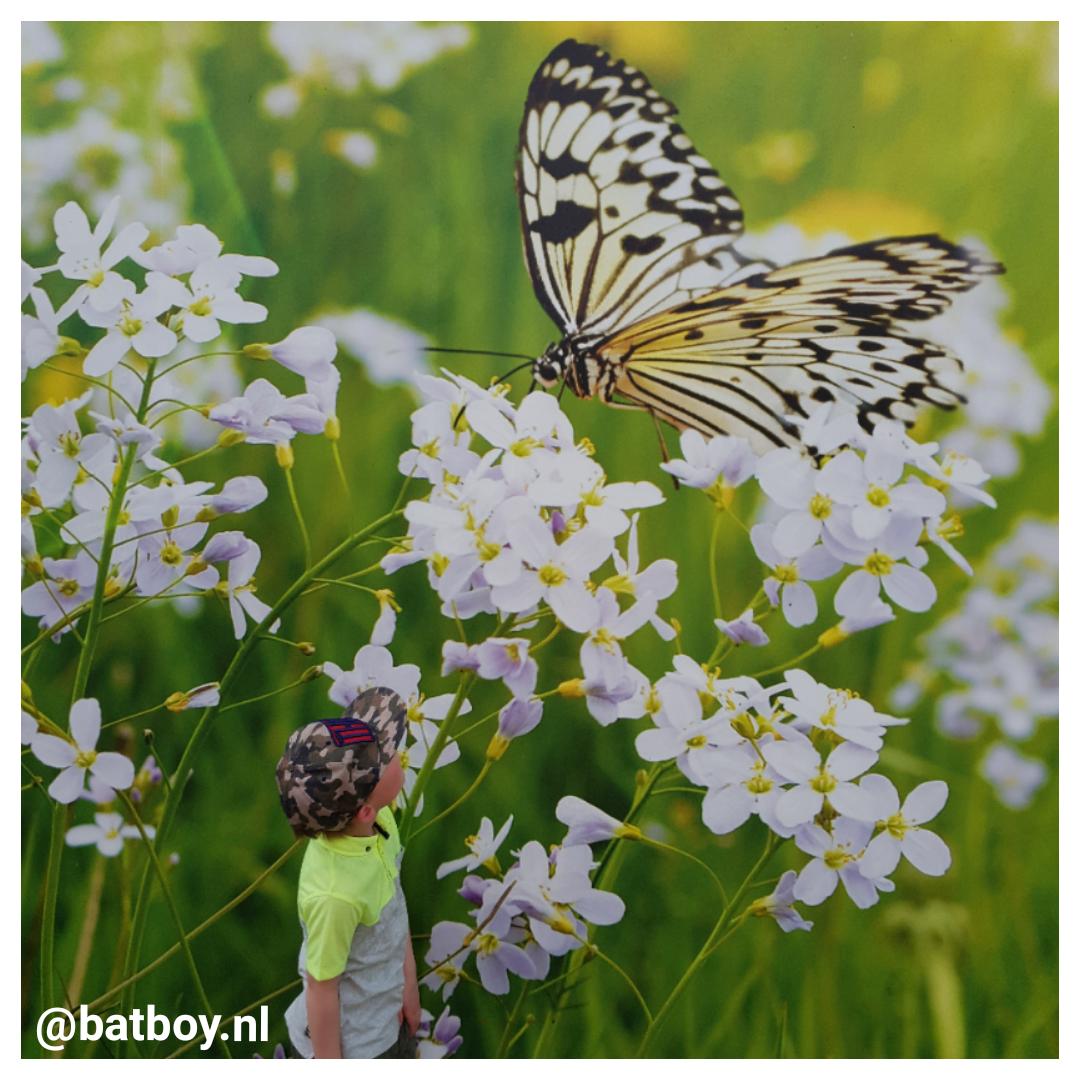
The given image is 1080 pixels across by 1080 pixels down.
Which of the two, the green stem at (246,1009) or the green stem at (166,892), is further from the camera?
the green stem at (246,1009)

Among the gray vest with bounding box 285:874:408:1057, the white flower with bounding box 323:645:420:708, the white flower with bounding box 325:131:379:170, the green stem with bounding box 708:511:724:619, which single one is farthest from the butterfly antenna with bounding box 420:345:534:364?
the gray vest with bounding box 285:874:408:1057

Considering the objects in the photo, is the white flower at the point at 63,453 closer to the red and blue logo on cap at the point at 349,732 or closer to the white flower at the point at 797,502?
the red and blue logo on cap at the point at 349,732

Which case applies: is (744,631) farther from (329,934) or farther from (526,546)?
(329,934)

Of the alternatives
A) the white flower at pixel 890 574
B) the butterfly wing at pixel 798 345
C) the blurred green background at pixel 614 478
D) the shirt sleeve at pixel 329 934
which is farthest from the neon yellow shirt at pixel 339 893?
the butterfly wing at pixel 798 345

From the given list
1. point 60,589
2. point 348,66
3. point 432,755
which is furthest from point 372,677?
point 348,66

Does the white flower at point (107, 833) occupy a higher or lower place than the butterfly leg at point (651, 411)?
lower

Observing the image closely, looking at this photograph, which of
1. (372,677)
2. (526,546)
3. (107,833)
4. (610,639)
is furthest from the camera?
(107,833)
